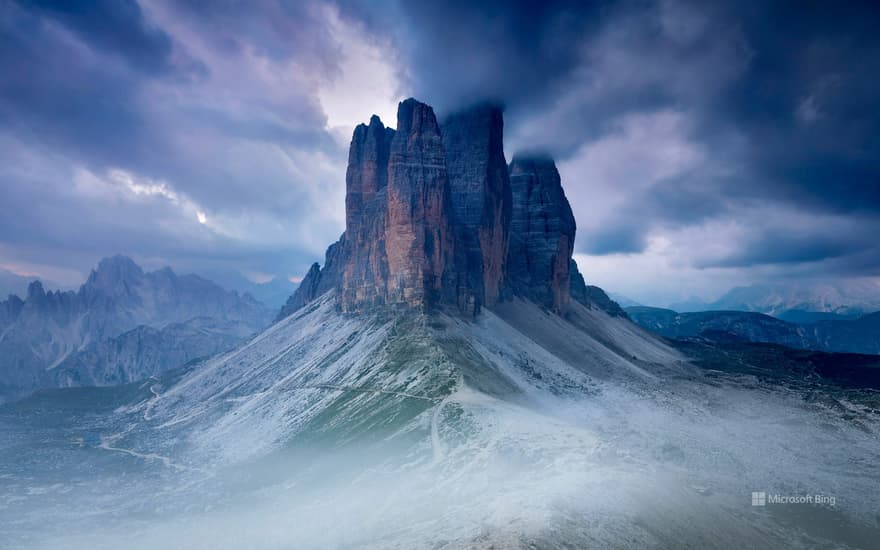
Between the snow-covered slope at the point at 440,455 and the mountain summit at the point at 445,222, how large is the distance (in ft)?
27.6

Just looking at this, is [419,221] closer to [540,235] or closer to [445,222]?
[445,222]

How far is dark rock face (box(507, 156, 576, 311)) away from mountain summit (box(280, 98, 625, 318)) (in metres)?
0.33

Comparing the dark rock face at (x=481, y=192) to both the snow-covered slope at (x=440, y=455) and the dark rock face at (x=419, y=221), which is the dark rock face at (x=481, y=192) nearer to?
the dark rock face at (x=419, y=221)

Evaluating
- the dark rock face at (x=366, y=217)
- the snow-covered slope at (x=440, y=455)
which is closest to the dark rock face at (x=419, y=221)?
the dark rock face at (x=366, y=217)

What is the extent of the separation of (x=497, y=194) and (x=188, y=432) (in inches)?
3333

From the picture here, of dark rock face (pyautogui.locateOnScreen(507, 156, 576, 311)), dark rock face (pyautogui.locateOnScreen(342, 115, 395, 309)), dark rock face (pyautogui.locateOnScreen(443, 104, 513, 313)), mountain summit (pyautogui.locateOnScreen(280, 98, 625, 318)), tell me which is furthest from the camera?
dark rock face (pyautogui.locateOnScreen(507, 156, 576, 311))

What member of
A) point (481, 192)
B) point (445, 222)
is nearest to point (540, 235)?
point (481, 192)

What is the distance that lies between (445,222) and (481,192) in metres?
24.5

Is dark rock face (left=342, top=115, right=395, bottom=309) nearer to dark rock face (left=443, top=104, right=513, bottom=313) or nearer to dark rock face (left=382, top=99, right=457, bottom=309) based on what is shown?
dark rock face (left=382, top=99, right=457, bottom=309)

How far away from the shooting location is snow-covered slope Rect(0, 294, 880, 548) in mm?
33281

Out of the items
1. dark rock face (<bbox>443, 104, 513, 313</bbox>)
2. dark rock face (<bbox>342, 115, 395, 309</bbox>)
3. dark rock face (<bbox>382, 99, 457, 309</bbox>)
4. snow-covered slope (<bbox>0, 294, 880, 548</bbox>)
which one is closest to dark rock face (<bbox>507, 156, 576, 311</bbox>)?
dark rock face (<bbox>443, 104, 513, 313</bbox>)

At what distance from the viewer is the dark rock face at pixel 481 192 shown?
113m

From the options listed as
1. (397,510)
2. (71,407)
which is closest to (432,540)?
(397,510)

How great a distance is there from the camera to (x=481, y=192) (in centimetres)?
11656
